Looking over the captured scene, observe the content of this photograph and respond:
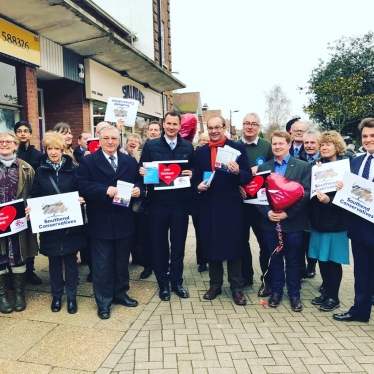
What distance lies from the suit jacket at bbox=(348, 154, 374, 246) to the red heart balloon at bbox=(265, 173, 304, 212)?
57 centimetres

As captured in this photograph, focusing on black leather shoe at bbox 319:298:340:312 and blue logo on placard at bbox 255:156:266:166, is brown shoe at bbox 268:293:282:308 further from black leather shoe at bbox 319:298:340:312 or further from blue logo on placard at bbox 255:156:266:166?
blue logo on placard at bbox 255:156:266:166

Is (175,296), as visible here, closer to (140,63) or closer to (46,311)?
(46,311)

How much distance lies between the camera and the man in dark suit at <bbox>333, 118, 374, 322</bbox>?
12.2ft

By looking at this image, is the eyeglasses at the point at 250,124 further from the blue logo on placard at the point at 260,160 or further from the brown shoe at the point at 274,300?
the brown shoe at the point at 274,300

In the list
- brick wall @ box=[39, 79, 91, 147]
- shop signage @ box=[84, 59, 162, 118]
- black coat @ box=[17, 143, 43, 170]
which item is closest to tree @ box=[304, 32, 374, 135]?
shop signage @ box=[84, 59, 162, 118]

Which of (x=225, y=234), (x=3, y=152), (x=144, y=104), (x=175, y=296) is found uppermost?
(x=144, y=104)

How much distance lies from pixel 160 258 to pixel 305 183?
1955 mm

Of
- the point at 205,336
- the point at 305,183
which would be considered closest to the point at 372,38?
the point at 305,183

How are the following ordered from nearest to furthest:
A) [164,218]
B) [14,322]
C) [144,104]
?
[14,322], [164,218], [144,104]

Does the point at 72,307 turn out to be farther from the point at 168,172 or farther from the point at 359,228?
the point at 359,228

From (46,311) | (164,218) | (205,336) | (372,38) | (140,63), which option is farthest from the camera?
(372,38)

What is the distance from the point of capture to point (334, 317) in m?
4.06

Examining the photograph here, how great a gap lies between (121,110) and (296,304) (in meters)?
4.00

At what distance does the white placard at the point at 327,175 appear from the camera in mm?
3857
